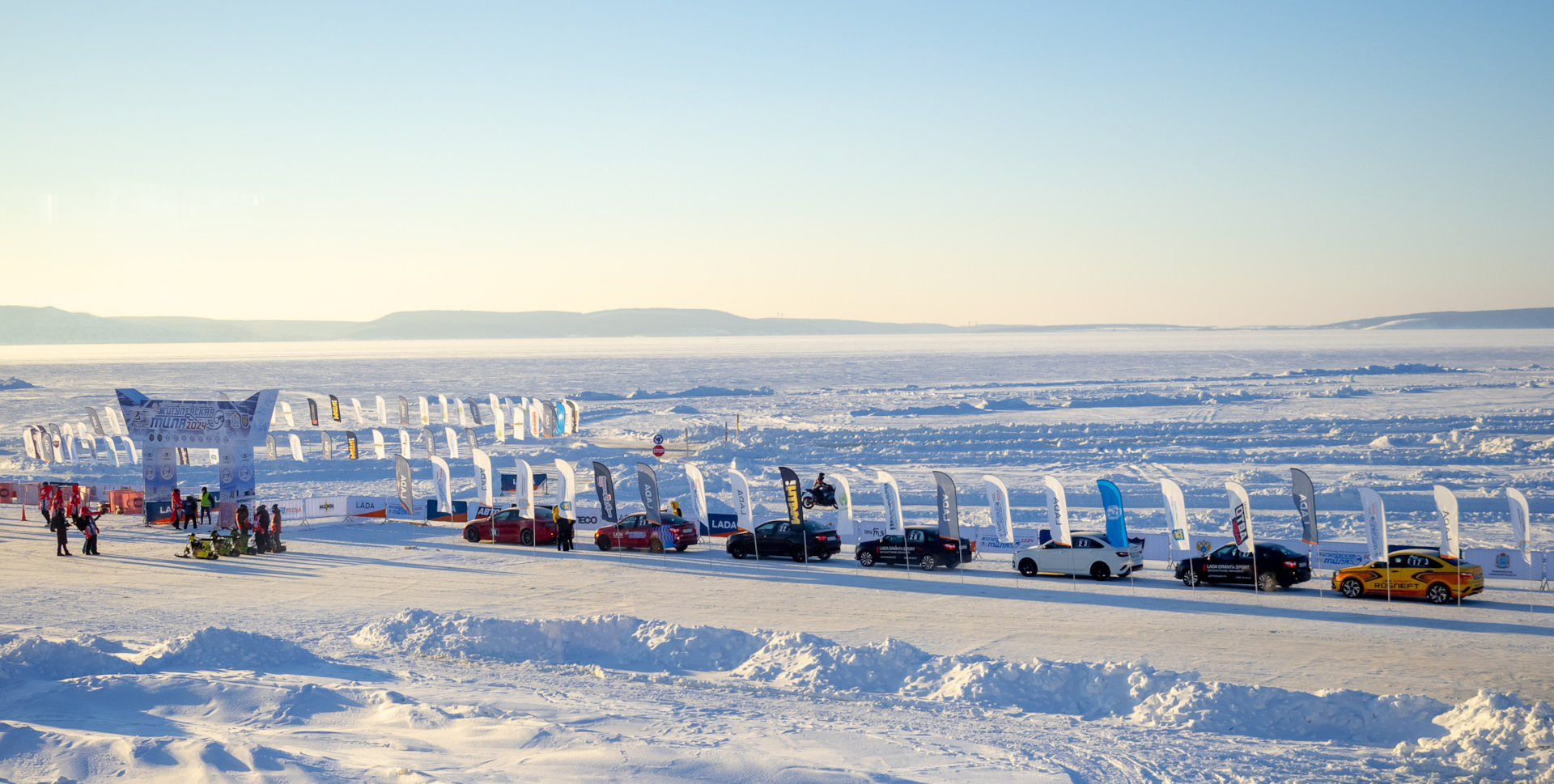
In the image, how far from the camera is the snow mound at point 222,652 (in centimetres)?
1523

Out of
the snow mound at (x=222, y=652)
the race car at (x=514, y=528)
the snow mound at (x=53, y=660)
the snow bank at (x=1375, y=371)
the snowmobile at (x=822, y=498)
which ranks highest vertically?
the snow mound at (x=53, y=660)

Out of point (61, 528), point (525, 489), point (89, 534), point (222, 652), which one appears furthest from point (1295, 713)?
point (61, 528)

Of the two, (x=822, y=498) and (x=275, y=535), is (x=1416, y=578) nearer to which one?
(x=822, y=498)

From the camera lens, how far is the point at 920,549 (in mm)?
25953

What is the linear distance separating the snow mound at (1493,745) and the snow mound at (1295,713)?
433 mm

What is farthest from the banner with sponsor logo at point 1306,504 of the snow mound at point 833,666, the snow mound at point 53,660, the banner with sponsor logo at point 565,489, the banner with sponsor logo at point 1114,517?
the snow mound at point 53,660

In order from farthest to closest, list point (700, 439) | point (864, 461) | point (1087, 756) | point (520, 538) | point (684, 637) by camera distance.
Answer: point (700, 439) → point (864, 461) → point (520, 538) → point (684, 637) → point (1087, 756)

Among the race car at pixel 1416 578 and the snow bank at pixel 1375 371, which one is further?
the snow bank at pixel 1375 371

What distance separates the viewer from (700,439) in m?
60.4

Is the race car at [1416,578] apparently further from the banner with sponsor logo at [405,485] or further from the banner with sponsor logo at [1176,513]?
the banner with sponsor logo at [405,485]

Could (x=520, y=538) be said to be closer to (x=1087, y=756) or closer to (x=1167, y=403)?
(x=1087, y=756)

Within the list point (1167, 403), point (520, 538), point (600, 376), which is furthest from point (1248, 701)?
point (600, 376)

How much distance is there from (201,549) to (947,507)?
1950cm

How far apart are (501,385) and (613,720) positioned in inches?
4607
